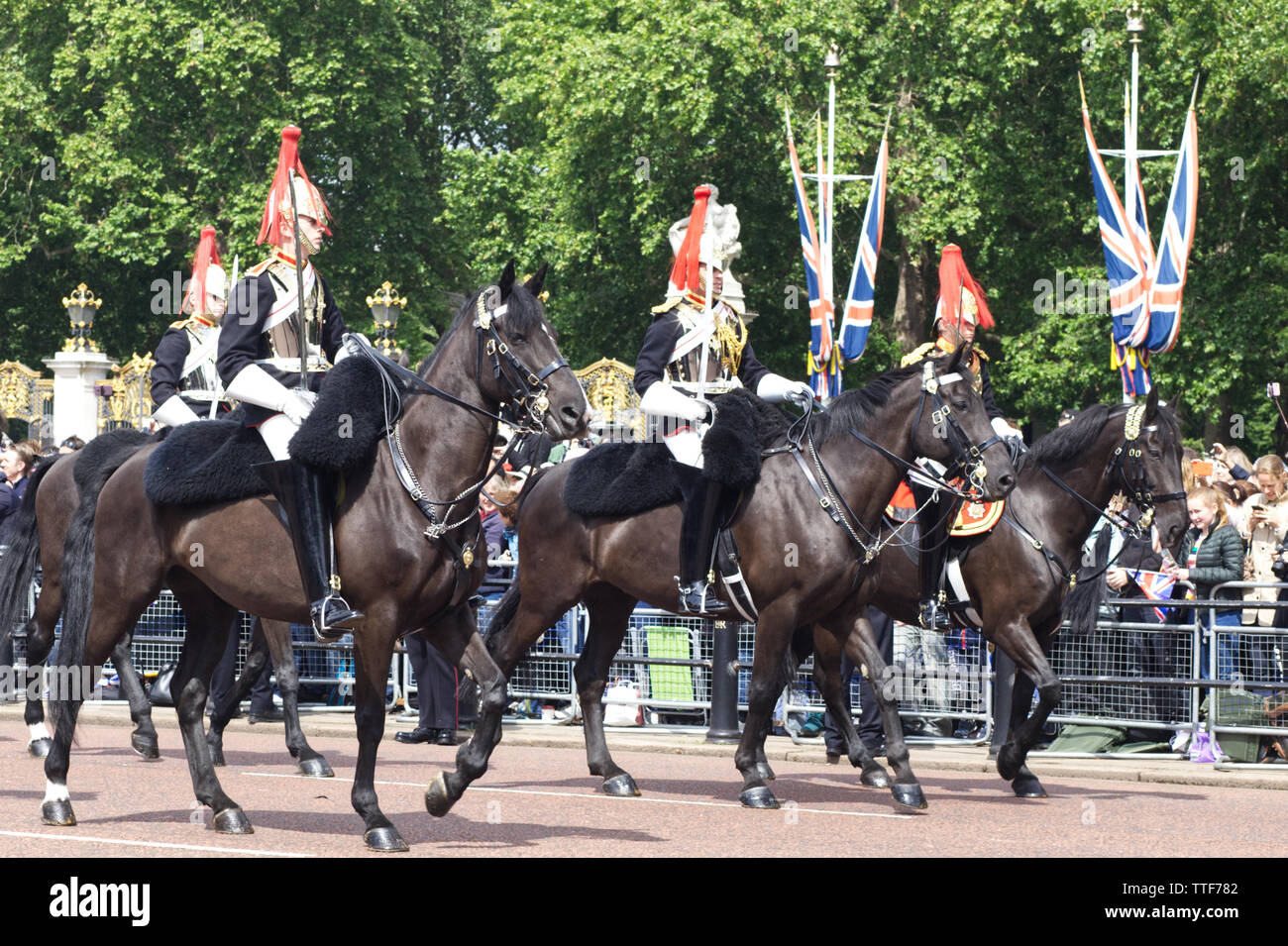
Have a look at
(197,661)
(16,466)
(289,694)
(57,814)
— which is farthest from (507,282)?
(16,466)

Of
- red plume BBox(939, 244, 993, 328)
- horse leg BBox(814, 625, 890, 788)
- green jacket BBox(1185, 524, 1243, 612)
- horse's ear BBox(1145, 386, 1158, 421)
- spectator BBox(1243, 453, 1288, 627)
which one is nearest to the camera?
horse leg BBox(814, 625, 890, 788)

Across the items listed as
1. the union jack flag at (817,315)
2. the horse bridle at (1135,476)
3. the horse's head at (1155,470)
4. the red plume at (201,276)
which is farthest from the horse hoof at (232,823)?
the union jack flag at (817,315)

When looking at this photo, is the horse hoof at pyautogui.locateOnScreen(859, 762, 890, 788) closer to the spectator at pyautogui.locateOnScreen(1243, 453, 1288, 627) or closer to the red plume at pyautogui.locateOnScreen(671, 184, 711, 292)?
the red plume at pyautogui.locateOnScreen(671, 184, 711, 292)

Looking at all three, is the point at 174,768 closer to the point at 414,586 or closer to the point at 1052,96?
the point at 414,586

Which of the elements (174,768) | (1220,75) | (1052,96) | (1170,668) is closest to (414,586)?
(174,768)

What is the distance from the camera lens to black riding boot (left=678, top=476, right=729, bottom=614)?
10.7 metres

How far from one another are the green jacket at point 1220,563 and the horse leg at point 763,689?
407 cm

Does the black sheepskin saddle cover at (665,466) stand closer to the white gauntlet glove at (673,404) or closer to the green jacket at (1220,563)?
the white gauntlet glove at (673,404)

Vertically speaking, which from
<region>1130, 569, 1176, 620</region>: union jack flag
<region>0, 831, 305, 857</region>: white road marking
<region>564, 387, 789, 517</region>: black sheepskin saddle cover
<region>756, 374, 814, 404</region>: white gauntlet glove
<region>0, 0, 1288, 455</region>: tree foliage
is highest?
<region>0, 0, 1288, 455</region>: tree foliage

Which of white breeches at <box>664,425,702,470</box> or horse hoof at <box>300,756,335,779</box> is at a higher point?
white breeches at <box>664,425,702,470</box>

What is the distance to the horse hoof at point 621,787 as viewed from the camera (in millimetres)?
11188

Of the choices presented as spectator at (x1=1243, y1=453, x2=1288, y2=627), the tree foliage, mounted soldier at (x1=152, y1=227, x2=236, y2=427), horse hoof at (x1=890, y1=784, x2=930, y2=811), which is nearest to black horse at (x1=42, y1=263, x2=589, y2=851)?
horse hoof at (x1=890, y1=784, x2=930, y2=811)

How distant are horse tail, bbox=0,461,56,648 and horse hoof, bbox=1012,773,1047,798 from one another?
19.8 ft

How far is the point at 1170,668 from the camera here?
13195 mm
